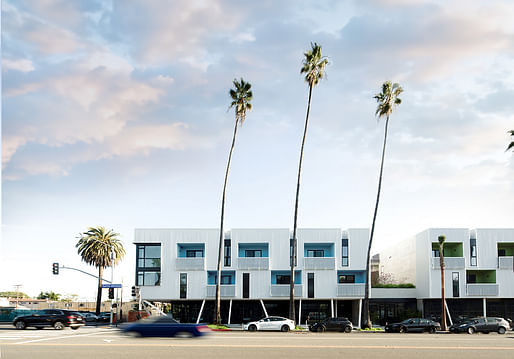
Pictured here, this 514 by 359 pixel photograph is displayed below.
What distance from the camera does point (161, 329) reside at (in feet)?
78.0

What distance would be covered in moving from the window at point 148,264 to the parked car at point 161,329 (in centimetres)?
2619

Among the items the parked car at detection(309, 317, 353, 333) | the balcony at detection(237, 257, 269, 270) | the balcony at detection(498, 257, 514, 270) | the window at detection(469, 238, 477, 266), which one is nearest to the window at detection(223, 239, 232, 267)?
the balcony at detection(237, 257, 269, 270)

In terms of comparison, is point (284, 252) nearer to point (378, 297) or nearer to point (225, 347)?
point (378, 297)

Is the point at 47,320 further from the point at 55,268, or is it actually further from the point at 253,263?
the point at 253,263

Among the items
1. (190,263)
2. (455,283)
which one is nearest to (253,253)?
(190,263)

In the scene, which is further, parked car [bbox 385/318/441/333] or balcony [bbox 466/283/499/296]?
balcony [bbox 466/283/499/296]

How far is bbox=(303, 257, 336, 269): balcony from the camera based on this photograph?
49.4m

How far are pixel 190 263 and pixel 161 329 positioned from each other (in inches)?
1018

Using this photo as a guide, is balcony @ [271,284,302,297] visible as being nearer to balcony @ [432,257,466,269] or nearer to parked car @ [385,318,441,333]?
parked car @ [385,318,441,333]

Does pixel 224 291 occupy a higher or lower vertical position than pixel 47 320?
higher

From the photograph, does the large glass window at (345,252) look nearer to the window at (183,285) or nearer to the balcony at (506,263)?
the balcony at (506,263)

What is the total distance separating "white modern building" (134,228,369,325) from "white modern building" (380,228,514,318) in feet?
18.3

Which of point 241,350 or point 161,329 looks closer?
point 241,350

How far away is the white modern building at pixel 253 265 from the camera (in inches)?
1946
